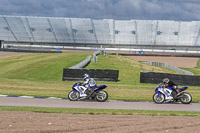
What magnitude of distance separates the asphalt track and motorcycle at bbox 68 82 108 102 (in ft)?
1.05

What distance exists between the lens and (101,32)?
9388cm

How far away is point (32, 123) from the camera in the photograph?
1013 centimetres

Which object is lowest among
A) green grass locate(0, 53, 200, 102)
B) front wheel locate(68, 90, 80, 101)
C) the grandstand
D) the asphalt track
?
the asphalt track

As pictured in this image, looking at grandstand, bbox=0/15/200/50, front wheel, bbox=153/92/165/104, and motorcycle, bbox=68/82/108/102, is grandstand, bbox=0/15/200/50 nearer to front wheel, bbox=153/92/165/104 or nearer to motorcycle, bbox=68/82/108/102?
front wheel, bbox=153/92/165/104

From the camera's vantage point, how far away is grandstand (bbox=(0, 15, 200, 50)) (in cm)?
9044

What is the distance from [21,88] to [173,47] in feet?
240

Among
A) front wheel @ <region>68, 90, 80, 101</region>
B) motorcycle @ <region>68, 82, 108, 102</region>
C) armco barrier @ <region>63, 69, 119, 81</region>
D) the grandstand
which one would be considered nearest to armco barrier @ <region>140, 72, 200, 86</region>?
armco barrier @ <region>63, 69, 119, 81</region>

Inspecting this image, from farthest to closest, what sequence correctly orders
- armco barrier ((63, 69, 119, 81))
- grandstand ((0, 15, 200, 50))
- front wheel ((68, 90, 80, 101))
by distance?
grandstand ((0, 15, 200, 50))
armco barrier ((63, 69, 119, 81))
front wheel ((68, 90, 80, 101))

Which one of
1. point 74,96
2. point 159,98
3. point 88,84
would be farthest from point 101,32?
point 74,96

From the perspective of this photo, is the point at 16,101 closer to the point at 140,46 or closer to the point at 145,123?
the point at 145,123

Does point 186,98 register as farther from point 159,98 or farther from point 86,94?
point 86,94

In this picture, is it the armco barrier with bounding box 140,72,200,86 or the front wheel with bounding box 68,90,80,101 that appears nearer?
the front wheel with bounding box 68,90,80,101

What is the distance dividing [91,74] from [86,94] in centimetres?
905

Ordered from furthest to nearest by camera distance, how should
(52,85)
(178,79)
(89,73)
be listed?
1. (89,73)
2. (178,79)
3. (52,85)
